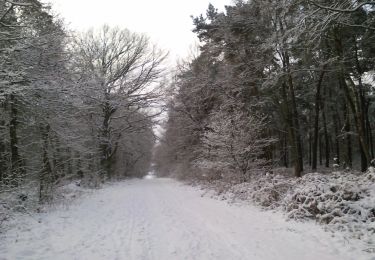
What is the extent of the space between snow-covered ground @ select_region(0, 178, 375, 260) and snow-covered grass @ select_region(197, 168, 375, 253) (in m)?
0.35

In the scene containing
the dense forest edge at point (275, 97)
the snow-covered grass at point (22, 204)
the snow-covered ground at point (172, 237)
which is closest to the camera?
the snow-covered ground at point (172, 237)

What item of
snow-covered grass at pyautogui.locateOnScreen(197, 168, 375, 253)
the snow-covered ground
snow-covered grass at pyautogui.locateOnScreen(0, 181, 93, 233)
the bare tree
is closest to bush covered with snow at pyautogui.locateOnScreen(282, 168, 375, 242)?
snow-covered grass at pyautogui.locateOnScreen(197, 168, 375, 253)

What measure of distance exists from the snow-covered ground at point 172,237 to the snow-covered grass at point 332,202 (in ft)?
1.13

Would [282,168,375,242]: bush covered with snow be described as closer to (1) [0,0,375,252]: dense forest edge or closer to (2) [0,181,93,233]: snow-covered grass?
(1) [0,0,375,252]: dense forest edge

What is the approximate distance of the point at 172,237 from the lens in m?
7.61

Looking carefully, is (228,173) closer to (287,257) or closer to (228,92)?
(228,92)

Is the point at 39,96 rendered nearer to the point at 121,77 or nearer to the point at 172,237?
the point at 172,237

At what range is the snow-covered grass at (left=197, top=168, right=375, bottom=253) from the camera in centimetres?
722

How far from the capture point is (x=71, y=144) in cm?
1650

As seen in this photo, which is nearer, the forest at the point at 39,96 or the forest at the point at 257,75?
the forest at the point at 39,96

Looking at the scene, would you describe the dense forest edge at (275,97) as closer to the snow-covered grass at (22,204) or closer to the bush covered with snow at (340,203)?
the bush covered with snow at (340,203)

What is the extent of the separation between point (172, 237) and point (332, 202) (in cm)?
391

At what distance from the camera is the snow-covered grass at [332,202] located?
722 cm

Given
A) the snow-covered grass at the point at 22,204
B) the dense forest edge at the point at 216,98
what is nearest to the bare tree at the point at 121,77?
the dense forest edge at the point at 216,98
